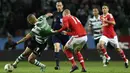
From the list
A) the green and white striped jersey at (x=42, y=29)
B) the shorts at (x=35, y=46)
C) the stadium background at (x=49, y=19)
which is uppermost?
the stadium background at (x=49, y=19)

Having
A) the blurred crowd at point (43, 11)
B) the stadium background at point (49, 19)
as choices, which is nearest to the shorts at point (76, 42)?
A: the stadium background at point (49, 19)

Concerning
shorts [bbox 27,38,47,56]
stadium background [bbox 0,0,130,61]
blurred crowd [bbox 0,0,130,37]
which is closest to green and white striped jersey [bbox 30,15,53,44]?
shorts [bbox 27,38,47,56]

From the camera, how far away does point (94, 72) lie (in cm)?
1523

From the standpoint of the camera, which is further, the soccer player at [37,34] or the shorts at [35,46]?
the shorts at [35,46]

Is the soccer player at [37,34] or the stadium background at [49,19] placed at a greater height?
the stadium background at [49,19]

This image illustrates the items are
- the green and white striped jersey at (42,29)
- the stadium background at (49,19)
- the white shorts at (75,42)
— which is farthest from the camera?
the stadium background at (49,19)

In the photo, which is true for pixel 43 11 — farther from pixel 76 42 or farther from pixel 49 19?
pixel 76 42

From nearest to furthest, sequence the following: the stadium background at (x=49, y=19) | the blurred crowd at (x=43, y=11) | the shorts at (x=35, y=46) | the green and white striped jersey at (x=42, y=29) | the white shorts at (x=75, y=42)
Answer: the green and white striped jersey at (x=42, y=29) → the shorts at (x=35, y=46) → the white shorts at (x=75, y=42) → the stadium background at (x=49, y=19) → the blurred crowd at (x=43, y=11)

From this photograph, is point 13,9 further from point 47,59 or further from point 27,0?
point 47,59

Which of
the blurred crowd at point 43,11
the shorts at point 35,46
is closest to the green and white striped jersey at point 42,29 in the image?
the shorts at point 35,46

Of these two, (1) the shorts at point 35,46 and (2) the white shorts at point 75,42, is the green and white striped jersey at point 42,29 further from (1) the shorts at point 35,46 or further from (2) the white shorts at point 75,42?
(2) the white shorts at point 75,42

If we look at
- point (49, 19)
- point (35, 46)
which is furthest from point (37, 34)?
point (49, 19)

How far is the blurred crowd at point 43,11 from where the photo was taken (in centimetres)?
2512

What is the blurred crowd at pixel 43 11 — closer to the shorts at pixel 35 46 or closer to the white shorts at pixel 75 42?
the white shorts at pixel 75 42
